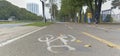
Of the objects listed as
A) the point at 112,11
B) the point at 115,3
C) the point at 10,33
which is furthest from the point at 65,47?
the point at 112,11

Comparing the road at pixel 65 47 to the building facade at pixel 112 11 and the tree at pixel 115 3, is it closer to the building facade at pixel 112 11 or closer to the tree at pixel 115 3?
the building facade at pixel 112 11

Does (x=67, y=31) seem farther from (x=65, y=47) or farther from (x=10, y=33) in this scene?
(x=65, y=47)

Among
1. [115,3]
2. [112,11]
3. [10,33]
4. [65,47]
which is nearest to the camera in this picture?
[65,47]

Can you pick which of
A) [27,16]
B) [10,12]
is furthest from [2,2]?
[27,16]

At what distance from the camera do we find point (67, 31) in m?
23.3

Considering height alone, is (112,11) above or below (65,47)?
above

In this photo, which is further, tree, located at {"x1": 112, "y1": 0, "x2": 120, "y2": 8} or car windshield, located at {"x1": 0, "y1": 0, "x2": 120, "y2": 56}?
tree, located at {"x1": 112, "y1": 0, "x2": 120, "y2": 8}

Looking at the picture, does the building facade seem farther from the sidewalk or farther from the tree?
the sidewalk

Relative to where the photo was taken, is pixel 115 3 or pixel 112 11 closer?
pixel 115 3

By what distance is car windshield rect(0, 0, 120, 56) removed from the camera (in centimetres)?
968

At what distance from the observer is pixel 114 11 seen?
104 meters

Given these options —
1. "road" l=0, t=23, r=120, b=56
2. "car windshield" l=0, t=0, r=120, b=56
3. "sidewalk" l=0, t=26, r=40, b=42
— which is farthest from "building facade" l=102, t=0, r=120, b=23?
"road" l=0, t=23, r=120, b=56

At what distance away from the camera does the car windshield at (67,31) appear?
968 cm

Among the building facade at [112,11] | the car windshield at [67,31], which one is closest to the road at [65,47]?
the car windshield at [67,31]
